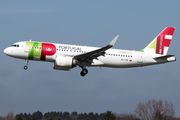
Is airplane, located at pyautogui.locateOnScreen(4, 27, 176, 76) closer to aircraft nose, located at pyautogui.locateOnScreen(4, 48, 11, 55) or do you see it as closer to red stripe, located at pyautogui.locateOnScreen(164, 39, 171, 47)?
aircraft nose, located at pyautogui.locateOnScreen(4, 48, 11, 55)

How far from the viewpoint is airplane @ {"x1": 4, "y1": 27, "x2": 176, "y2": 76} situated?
4244 centimetres

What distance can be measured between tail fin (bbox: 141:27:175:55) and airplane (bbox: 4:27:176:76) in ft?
2.26

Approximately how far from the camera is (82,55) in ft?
139

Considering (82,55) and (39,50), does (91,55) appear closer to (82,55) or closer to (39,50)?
(82,55)

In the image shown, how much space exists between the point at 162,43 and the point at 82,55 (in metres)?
14.4

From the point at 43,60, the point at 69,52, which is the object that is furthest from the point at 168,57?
the point at 43,60

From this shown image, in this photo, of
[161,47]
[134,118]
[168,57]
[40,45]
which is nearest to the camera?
[40,45]

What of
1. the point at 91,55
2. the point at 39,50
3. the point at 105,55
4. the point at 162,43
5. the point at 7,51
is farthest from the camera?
the point at 162,43

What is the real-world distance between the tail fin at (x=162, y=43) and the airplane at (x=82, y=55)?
0.69 metres

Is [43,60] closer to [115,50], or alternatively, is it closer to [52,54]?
[52,54]

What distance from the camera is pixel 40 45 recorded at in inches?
1679

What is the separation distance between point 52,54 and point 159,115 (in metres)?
26.7

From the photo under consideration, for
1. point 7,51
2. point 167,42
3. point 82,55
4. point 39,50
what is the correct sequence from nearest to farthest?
point 82,55 < point 39,50 < point 7,51 < point 167,42

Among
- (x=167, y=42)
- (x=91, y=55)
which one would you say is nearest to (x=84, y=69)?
(x=91, y=55)
